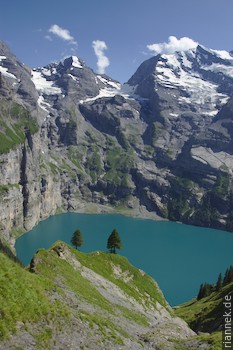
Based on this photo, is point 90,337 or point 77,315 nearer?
point 90,337

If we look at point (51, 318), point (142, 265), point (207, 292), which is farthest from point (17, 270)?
point (142, 265)

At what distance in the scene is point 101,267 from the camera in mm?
66750

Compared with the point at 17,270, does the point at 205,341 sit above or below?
below

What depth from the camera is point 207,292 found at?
116 meters

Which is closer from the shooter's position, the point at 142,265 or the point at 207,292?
the point at 207,292

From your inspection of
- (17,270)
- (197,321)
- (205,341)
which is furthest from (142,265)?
(17,270)

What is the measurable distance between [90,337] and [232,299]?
149 feet

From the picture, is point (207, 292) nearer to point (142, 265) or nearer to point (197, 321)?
point (197, 321)

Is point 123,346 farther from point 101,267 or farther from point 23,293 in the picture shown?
point 101,267

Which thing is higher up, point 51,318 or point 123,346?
point 51,318

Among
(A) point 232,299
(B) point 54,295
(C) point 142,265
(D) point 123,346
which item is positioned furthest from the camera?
(C) point 142,265

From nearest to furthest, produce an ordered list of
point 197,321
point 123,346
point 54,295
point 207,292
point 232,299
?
point 123,346
point 54,295
point 232,299
point 197,321
point 207,292

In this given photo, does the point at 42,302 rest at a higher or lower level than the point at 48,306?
higher

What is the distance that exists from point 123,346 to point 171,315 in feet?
141
